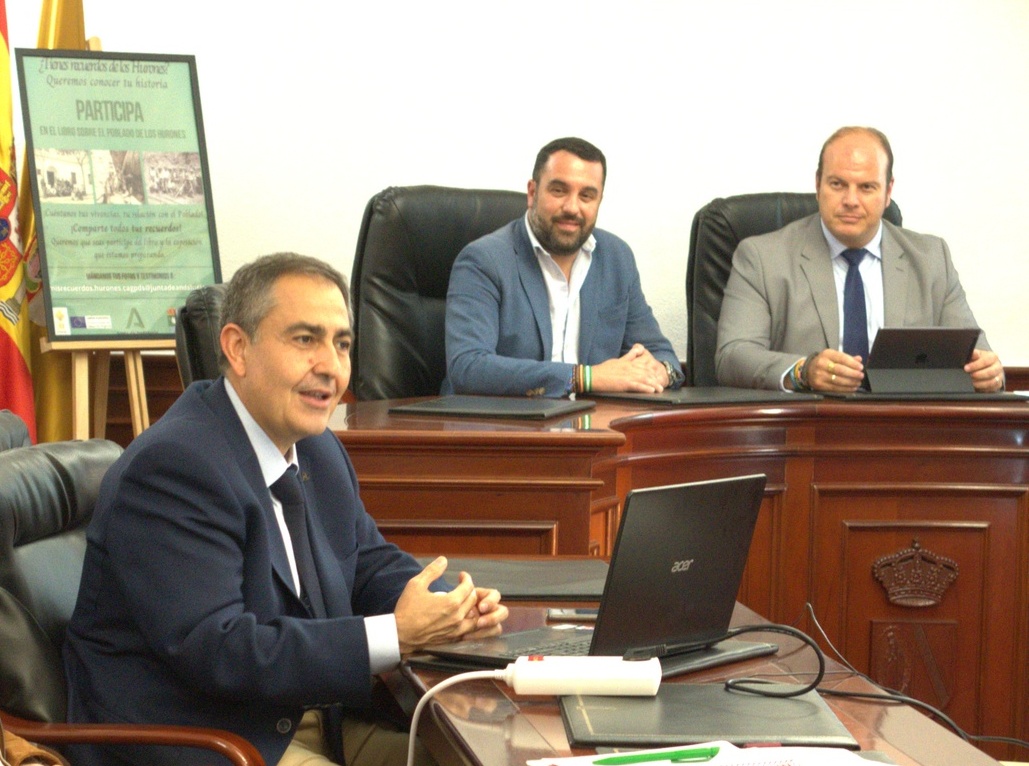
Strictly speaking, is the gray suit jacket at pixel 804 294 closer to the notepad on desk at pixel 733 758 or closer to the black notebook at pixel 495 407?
the black notebook at pixel 495 407

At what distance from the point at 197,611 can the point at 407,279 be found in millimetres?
2091

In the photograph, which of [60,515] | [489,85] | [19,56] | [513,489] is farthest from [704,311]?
[60,515]

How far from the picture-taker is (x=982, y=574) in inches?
115

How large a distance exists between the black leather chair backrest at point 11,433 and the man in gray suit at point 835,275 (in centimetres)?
205

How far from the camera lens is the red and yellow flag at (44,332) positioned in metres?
3.63

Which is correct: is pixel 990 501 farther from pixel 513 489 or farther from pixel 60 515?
pixel 60 515

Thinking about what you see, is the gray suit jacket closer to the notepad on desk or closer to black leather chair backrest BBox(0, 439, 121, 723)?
black leather chair backrest BBox(0, 439, 121, 723)

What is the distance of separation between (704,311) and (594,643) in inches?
100

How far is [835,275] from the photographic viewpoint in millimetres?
3574

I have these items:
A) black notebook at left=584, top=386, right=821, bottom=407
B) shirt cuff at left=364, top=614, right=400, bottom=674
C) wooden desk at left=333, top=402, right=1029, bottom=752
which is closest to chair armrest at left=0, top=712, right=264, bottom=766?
shirt cuff at left=364, top=614, right=400, bottom=674

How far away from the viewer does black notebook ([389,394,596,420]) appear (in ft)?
8.35

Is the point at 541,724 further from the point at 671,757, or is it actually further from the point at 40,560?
the point at 40,560

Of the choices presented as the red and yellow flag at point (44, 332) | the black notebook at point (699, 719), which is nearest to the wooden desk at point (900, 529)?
the red and yellow flag at point (44, 332)

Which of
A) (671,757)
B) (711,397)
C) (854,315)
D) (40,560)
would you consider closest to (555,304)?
(711,397)
